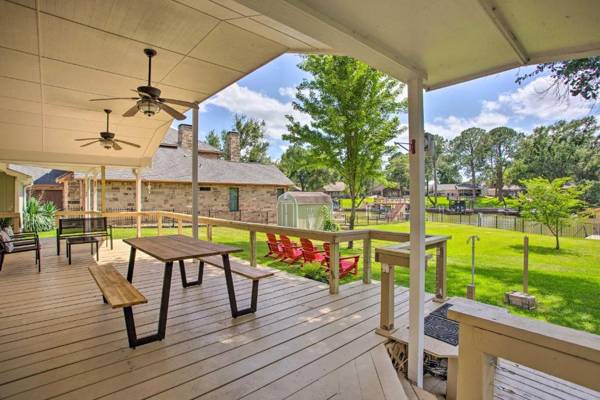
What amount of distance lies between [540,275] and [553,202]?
138 inches

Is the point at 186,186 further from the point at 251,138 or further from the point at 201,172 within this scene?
the point at 251,138

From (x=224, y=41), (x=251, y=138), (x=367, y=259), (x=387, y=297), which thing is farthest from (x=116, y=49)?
(x=251, y=138)

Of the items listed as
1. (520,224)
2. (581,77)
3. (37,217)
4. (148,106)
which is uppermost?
(581,77)

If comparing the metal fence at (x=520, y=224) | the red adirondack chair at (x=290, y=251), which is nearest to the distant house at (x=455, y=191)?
the metal fence at (x=520, y=224)

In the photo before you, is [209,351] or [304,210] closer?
[209,351]

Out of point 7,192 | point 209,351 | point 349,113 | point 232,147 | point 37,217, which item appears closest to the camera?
point 209,351

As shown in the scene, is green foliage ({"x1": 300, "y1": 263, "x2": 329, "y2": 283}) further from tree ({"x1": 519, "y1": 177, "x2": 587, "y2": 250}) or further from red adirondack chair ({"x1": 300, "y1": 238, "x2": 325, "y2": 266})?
tree ({"x1": 519, "y1": 177, "x2": 587, "y2": 250})

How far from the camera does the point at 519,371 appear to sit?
9.02 feet

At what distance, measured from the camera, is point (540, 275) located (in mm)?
6707

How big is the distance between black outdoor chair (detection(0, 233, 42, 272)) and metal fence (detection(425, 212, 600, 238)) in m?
13.0

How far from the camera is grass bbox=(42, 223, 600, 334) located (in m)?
4.70

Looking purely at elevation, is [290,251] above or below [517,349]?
below

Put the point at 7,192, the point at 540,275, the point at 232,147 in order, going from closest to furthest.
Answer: the point at 540,275 < the point at 7,192 < the point at 232,147

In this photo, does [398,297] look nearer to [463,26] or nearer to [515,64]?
[515,64]
